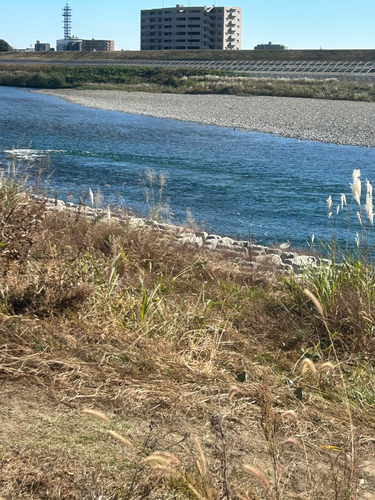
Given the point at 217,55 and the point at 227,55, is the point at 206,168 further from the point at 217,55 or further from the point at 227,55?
the point at 217,55

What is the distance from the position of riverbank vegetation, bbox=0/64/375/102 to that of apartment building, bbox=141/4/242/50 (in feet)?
143

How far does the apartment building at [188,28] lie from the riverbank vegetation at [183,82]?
4363cm

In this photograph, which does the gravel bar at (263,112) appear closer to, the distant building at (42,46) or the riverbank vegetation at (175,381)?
the riverbank vegetation at (175,381)

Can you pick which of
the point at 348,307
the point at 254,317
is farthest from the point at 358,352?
the point at 254,317

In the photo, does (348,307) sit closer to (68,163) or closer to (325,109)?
(68,163)

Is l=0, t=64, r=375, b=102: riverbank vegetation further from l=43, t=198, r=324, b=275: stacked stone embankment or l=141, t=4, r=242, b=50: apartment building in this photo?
l=141, t=4, r=242, b=50: apartment building

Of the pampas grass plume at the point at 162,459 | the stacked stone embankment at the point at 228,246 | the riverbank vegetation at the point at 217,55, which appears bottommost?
the stacked stone embankment at the point at 228,246

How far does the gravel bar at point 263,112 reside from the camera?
24.4 metres

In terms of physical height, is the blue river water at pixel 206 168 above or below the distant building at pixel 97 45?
below

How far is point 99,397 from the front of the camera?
9.45 feet

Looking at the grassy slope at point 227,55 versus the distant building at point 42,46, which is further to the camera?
the distant building at point 42,46

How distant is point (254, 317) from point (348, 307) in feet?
2.14

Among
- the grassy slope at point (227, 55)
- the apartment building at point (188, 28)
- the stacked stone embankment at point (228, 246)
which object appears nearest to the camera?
the stacked stone embankment at point (228, 246)

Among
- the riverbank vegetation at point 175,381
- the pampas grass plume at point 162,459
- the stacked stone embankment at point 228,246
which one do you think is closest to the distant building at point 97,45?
the stacked stone embankment at point 228,246
